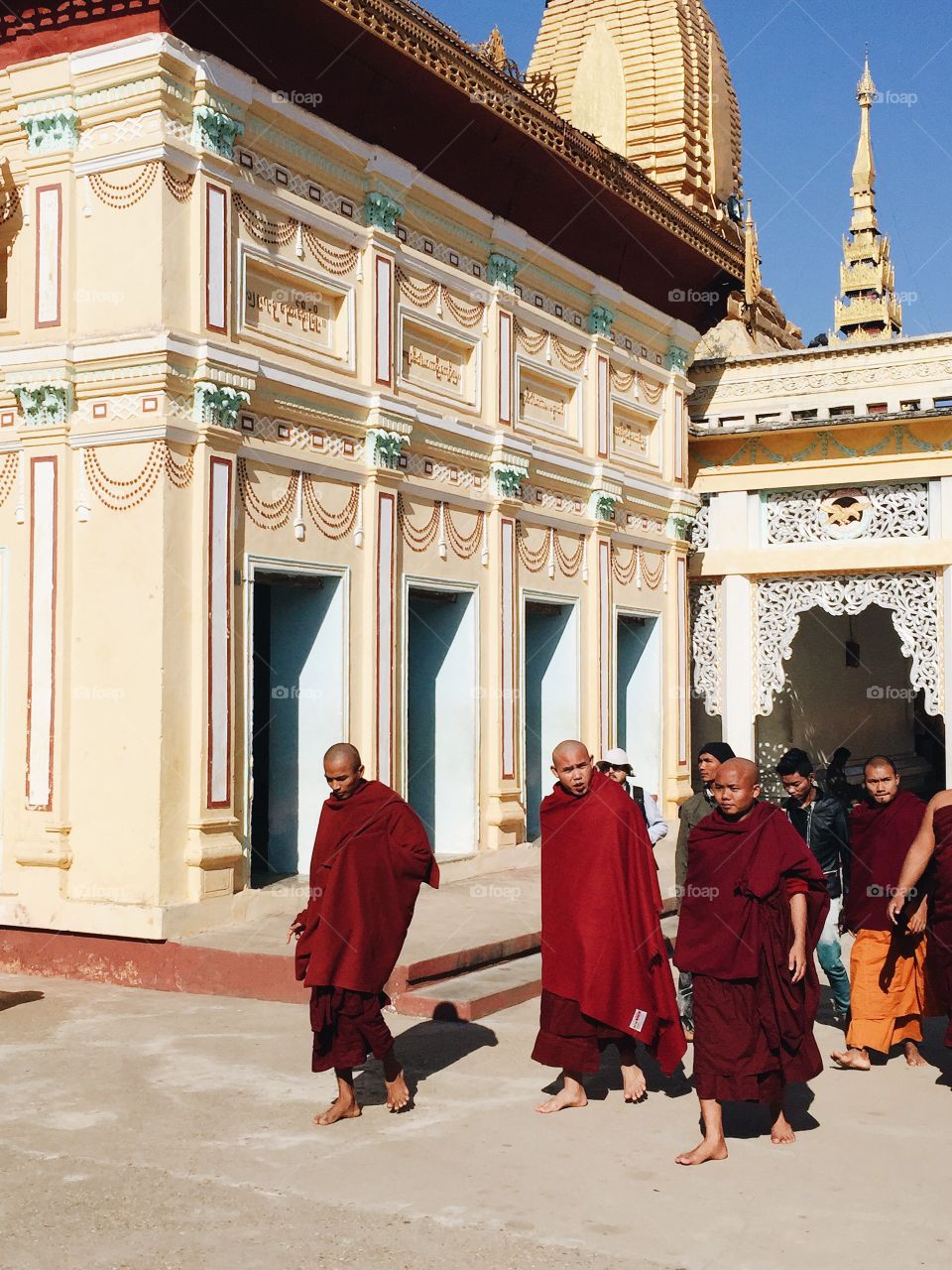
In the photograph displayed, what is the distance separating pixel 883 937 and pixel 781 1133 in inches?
69.5

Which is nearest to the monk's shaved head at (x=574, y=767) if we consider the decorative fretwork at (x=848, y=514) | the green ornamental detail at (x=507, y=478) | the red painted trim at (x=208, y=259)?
the red painted trim at (x=208, y=259)

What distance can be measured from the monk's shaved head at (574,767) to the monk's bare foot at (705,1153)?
5.12ft

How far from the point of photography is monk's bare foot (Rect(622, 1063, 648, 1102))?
6.03 m

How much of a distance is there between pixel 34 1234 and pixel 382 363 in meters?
7.44

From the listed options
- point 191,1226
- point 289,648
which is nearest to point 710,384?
point 289,648

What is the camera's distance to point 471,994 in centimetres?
796

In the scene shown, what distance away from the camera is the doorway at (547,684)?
13.8 meters

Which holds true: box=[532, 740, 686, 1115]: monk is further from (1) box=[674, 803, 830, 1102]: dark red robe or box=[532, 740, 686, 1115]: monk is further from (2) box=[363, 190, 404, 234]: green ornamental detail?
(2) box=[363, 190, 404, 234]: green ornamental detail

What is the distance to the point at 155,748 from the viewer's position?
28.2 feet

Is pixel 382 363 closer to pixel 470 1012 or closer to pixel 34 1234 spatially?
pixel 470 1012

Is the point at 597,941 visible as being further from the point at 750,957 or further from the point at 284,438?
the point at 284,438

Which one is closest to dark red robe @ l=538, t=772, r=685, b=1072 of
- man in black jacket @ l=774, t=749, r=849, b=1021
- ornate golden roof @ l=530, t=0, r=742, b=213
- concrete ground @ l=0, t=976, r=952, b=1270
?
concrete ground @ l=0, t=976, r=952, b=1270

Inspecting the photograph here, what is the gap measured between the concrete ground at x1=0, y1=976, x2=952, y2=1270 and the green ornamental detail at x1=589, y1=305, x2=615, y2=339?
8641 mm

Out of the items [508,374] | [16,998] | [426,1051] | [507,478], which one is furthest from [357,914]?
[508,374]
